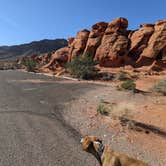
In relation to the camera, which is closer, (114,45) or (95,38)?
(114,45)

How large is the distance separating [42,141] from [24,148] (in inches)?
23.7

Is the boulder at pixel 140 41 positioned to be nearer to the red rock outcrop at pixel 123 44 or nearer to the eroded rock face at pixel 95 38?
the red rock outcrop at pixel 123 44

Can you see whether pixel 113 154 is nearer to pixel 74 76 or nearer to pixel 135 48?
pixel 74 76

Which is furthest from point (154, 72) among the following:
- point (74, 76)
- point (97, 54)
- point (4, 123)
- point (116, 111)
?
point (4, 123)

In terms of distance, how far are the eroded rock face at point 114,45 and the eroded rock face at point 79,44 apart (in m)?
4.82

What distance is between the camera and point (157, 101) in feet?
37.7

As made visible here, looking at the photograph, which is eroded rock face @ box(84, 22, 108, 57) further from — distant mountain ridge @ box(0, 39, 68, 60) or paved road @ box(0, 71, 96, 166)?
distant mountain ridge @ box(0, 39, 68, 60)

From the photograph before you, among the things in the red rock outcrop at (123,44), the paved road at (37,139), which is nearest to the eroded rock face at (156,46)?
the red rock outcrop at (123,44)

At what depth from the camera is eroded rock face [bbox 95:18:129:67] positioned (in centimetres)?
3238

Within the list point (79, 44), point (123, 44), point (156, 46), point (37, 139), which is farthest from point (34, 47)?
point (37, 139)

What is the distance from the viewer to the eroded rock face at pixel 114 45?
32375 millimetres

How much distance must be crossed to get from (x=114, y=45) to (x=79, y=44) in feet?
28.5

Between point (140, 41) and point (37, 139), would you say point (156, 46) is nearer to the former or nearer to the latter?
point (140, 41)

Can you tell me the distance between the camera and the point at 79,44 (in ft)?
133
